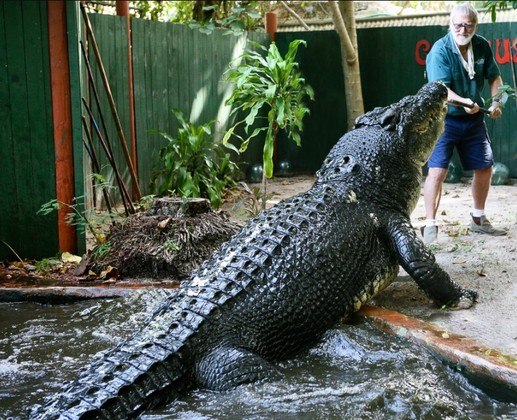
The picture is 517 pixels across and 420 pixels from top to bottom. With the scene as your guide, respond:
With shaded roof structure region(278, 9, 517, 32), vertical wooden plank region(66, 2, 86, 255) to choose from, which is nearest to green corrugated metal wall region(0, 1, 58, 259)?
vertical wooden plank region(66, 2, 86, 255)

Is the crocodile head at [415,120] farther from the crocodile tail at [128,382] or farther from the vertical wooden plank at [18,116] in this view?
the vertical wooden plank at [18,116]

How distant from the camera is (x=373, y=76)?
11711mm

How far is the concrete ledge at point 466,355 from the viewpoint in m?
3.46

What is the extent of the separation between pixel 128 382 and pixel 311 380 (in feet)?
3.34

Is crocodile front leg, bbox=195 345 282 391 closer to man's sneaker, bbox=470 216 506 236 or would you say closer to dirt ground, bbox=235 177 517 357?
dirt ground, bbox=235 177 517 357

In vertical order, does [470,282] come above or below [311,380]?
above

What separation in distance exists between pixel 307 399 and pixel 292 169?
8.94 meters

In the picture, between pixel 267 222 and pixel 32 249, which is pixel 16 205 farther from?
pixel 267 222

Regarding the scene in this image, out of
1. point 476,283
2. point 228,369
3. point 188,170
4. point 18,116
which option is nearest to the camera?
point 228,369

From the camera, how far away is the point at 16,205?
6.45m

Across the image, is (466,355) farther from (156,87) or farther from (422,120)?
(156,87)

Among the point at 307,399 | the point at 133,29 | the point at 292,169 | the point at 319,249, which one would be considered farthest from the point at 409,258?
the point at 292,169

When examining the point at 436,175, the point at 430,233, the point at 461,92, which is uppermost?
the point at 461,92

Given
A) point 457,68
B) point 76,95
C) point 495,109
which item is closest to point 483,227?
point 495,109
